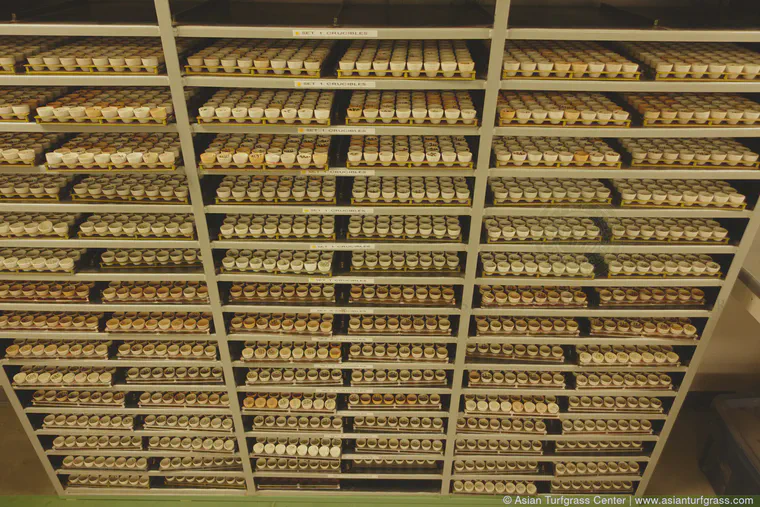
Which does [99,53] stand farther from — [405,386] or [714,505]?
[714,505]

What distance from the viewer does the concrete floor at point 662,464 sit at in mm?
3568

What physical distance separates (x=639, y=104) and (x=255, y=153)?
1963 mm

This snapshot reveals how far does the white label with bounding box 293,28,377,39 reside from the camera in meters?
2.18

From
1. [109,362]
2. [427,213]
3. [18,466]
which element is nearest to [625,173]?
[427,213]

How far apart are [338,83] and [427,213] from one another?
77 cm

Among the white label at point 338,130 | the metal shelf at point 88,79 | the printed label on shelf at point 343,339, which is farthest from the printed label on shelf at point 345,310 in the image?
the metal shelf at point 88,79

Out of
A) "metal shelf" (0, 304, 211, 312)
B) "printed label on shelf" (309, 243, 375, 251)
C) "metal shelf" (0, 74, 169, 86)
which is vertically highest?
"metal shelf" (0, 74, 169, 86)

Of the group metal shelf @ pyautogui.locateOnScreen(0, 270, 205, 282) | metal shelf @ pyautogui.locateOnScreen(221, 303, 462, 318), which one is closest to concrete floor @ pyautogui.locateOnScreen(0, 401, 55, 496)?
metal shelf @ pyautogui.locateOnScreen(0, 270, 205, 282)

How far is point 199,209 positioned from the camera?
2.56 metres

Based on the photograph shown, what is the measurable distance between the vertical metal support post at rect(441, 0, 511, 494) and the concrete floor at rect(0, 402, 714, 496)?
1626 mm

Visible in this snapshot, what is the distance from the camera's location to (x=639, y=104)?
2576mm

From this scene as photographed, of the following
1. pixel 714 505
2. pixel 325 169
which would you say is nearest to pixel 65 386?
pixel 325 169

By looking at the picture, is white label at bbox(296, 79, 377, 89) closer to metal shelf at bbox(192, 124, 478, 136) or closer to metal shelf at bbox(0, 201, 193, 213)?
metal shelf at bbox(192, 124, 478, 136)

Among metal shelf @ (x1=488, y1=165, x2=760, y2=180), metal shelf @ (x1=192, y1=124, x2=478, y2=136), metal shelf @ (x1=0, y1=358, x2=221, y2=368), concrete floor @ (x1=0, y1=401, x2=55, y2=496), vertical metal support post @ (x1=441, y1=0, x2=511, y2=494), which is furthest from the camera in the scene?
concrete floor @ (x1=0, y1=401, x2=55, y2=496)
